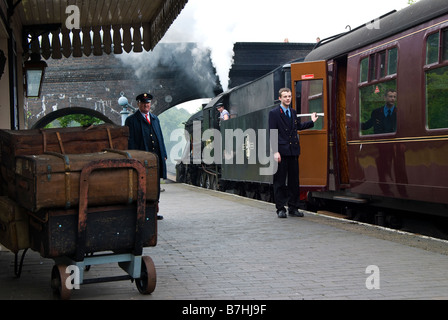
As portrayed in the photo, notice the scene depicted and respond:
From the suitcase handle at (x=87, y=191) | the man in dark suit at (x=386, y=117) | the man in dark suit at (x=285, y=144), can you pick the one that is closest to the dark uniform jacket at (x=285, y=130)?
the man in dark suit at (x=285, y=144)

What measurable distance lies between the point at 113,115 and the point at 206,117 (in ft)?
45.4

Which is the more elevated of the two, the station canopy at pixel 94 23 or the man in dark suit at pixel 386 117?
the station canopy at pixel 94 23

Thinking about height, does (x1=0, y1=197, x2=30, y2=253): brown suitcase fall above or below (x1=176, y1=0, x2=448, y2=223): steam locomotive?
below

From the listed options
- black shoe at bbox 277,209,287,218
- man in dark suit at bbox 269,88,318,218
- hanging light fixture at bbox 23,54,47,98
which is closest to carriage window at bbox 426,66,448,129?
man in dark suit at bbox 269,88,318,218

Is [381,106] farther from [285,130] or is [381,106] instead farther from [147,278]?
[147,278]

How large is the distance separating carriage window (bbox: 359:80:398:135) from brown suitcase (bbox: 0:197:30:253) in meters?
5.19

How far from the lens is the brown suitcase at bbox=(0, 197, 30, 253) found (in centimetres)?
480

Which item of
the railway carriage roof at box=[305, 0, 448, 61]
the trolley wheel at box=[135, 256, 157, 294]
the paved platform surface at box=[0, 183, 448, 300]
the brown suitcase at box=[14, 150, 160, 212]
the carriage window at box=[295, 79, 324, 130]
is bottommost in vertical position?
the paved platform surface at box=[0, 183, 448, 300]

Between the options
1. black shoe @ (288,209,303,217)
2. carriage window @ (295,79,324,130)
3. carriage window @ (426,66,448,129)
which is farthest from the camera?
carriage window @ (295,79,324,130)

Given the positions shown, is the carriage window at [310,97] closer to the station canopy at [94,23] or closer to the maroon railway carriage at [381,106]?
the maroon railway carriage at [381,106]

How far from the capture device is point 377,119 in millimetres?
8938

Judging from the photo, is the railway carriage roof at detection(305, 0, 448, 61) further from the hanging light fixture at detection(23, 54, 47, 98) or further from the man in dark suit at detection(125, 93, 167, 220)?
the hanging light fixture at detection(23, 54, 47, 98)

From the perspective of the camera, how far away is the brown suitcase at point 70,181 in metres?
4.32

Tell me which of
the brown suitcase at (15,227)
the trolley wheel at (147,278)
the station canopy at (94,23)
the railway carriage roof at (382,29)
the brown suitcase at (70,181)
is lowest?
the trolley wheel at (147,278)
